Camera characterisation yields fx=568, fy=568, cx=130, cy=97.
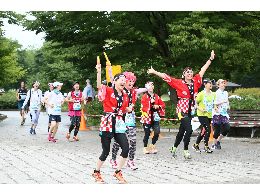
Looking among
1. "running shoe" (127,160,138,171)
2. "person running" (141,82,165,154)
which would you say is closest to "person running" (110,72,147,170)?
"running shoe" (127,160,138,171)

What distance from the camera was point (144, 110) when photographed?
12.3 meters

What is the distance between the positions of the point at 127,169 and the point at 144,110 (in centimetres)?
270

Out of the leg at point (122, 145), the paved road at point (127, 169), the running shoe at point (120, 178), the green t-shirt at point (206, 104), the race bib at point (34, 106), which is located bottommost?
the paved road at point (127, 169)

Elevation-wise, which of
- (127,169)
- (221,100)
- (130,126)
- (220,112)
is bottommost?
(127,169)

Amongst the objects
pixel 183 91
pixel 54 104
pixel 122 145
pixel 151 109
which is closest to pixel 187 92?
pixel 183 91

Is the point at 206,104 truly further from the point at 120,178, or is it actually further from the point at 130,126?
the point at 120,178

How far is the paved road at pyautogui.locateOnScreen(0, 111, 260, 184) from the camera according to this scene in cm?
860

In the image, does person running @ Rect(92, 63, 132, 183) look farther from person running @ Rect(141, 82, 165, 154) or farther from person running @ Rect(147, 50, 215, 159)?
person running @ Rect(141, 82, 165, 154)

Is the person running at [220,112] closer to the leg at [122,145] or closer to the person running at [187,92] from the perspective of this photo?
the person running at [187,92]

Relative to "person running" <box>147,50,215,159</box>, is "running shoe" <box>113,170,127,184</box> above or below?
below

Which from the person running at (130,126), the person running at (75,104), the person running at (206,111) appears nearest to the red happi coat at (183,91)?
the person running at (130,126)

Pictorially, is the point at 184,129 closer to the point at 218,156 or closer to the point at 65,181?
the point at 218,156

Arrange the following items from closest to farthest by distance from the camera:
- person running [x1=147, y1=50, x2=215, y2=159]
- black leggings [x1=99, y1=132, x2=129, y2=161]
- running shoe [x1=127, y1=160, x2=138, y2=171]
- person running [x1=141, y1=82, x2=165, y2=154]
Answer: black leggings [x1=99, y1=132, x2=129, y2=161] → running shoe [x1=127, y1=160, x2=138, y2=171] → person running [x1=147, y1=50, x2=215, y2=159] → person running [x1=141, y1=82, x2=165, y2=154]

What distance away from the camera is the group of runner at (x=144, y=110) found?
8.16 metres
